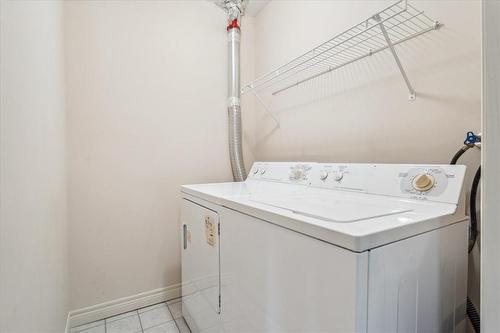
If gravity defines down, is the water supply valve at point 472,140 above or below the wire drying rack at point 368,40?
below

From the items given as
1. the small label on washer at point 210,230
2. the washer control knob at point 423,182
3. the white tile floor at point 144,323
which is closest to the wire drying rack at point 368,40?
the washer control knob at point 423,182

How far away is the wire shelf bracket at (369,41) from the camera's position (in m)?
1.16

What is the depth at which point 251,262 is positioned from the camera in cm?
93

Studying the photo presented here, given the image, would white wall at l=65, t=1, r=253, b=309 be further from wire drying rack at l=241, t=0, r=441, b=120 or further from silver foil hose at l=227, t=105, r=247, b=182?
wire drying rack at l=241, t=0, r=441, b=120

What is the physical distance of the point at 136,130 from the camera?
1.96 m

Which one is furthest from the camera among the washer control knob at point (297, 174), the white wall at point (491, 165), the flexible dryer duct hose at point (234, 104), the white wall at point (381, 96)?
the flexible dryer duct hose at point (234, 104)

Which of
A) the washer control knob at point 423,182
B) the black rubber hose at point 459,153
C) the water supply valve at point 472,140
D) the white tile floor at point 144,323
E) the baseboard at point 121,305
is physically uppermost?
the water supply valve at point 472,140

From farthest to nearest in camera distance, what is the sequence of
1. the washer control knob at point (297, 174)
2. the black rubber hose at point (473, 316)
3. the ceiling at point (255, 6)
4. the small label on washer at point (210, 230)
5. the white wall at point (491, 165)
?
the ceiling at point (255, 6)
the washer control knob at point (297, 174)
the small label on washer at point (210, 230)
the black rubber hose at point (473, 316)
the white wall at point (491, 165)

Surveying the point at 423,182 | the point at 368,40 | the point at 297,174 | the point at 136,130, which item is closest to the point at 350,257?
the point at 423,182

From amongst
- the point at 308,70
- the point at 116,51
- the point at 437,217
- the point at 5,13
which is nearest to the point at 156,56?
the point at 116,51

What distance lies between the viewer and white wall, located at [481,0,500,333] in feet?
1.89

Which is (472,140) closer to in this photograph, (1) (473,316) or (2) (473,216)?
(2) (473,216)

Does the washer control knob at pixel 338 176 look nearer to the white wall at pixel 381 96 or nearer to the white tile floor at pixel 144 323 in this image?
the white wall at pixel 381 96

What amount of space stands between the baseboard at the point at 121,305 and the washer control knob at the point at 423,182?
1.95 metres
